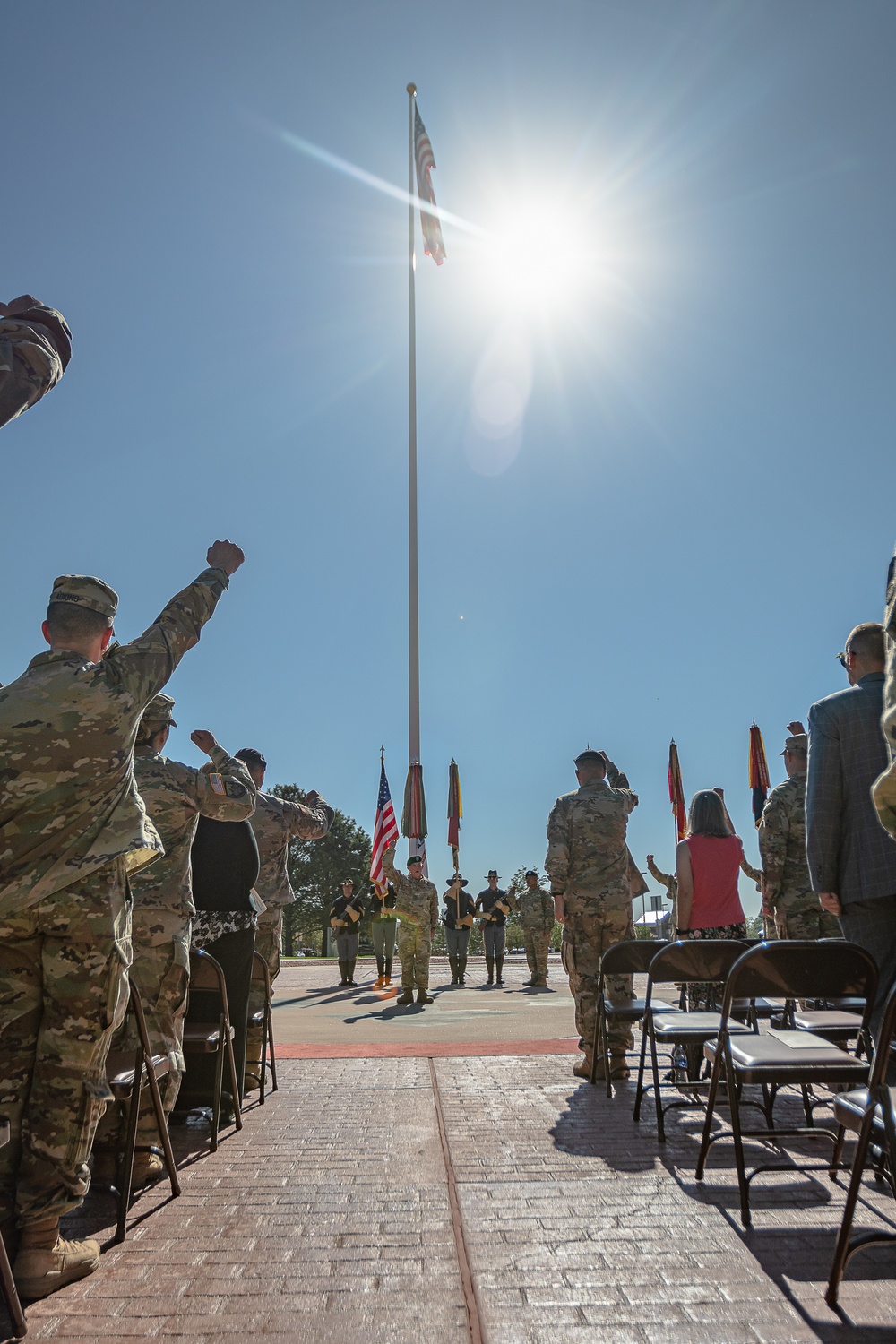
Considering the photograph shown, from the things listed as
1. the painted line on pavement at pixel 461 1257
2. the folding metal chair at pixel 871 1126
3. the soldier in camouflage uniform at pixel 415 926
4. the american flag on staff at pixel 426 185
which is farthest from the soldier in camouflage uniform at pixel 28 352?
the american flag on staff at pixel 426 185

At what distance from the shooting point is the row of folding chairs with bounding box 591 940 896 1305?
94.1 inches

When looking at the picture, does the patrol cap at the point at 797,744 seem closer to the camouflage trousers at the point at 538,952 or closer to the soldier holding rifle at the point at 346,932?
the camouflage trousers at the point at 538,952

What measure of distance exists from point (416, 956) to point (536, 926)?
409 cm

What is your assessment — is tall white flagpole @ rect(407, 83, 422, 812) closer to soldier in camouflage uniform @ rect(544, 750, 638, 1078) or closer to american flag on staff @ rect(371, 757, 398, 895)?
american flag on staff @ rect(371, 757, 398, 895)

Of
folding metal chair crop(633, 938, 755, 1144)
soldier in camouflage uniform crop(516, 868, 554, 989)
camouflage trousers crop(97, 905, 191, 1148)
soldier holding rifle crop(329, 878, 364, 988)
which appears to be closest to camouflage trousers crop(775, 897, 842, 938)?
folding metal chair crop(633, 938, 755, 1144)

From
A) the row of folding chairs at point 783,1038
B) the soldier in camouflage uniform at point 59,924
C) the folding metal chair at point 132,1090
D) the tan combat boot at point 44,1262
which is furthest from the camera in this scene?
the folding metal chair at point 132,1090

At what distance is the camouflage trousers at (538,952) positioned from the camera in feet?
47.6

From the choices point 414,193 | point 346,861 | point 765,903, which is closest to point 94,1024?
point 765,903

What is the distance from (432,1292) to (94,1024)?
4.39ft

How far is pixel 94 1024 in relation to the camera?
280 centimetres

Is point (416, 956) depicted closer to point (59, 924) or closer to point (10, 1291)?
point (59, 924)

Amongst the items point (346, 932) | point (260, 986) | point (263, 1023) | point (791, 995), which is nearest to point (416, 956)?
point (346, 932)

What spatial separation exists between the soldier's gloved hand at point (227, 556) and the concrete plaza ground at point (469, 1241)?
2.58 metres

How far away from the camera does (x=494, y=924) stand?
16797 mm
